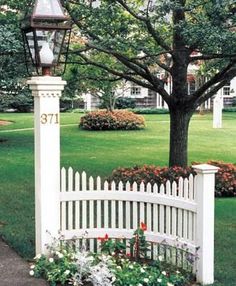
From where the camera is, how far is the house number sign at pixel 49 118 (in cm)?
646

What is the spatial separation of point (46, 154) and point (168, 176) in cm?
560

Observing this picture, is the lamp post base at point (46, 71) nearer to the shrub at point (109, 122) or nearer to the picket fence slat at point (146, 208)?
the picket fence slat at point (146, 208)

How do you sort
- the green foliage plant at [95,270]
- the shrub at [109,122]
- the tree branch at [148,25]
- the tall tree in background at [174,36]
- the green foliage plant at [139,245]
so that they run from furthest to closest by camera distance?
the shrub at [109,122] → the tree branch at [148,25] → the tall tree in background at [174,36] → the green foliage plant at [139,245] → the green foliage plant at [95,270]

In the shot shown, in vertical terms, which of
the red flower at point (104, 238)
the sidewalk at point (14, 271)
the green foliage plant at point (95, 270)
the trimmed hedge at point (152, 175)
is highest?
the trimmed hedge at point (152, 175)

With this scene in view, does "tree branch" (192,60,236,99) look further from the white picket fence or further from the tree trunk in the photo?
the white picket fence

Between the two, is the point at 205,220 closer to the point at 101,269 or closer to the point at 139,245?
the point at 139,245

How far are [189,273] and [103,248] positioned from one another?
103cm

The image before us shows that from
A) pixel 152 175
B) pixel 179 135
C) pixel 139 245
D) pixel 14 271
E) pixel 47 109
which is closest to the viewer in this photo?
pixel 14 271

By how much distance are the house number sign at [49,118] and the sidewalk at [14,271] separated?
1.63 meters

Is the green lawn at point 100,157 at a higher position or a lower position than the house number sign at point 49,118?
lower

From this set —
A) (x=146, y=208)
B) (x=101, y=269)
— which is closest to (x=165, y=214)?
(x=146, y=208)

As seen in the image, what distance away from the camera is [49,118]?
256 inches

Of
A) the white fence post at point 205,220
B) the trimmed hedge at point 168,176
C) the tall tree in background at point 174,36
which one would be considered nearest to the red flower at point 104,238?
the white fence post at point 205,220

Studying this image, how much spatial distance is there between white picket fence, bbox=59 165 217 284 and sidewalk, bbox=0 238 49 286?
64cm
